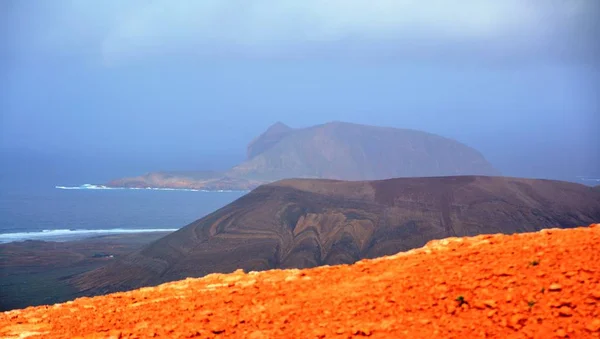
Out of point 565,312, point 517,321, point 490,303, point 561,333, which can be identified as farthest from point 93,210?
point 561,333

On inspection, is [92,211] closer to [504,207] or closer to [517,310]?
[504,207]

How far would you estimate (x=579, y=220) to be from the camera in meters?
65.0

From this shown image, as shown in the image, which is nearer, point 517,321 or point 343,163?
point 517,321

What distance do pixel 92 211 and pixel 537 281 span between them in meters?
120

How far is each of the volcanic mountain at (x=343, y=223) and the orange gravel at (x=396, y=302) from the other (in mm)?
46067

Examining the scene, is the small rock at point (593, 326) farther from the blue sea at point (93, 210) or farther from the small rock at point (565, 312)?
the blue sea at point (93, 210)

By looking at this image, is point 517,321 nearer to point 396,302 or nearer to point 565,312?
point 565,312

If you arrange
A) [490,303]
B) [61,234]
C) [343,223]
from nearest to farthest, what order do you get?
[490,303] < [343,223] < [61,234]

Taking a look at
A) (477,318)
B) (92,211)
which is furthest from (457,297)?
(92,211)

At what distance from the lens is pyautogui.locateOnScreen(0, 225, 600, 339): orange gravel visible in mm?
7863

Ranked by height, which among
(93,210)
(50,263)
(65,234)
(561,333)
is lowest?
(50,263)

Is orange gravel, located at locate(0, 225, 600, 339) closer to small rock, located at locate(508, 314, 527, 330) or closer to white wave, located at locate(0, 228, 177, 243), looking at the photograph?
small rock, located at locate(508, 314, 527, 330)

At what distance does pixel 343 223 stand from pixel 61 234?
46.5m

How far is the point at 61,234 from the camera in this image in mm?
96188
